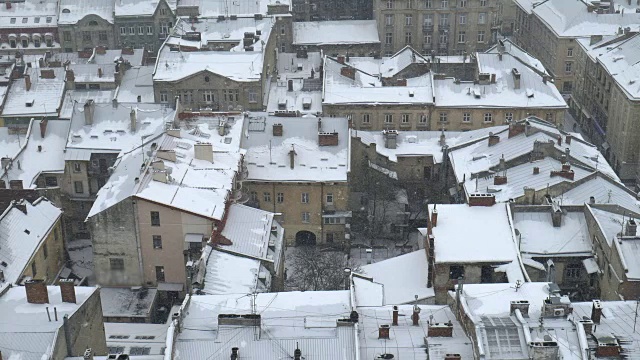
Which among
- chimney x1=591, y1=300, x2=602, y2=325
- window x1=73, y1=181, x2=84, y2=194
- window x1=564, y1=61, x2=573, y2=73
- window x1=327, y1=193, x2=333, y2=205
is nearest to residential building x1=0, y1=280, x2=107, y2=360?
window x1=73, y1=181, x2=84, y2=194

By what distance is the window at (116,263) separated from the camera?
81938mm

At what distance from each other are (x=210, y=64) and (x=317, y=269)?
36620mm

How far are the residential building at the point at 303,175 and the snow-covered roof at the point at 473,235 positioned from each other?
1695cm

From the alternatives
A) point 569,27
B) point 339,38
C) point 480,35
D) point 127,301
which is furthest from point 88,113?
point 569,27

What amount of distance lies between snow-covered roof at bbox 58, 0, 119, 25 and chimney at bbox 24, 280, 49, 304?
91257mm

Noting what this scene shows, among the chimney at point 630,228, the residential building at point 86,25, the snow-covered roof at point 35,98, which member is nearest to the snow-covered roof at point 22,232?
the snow-covered roof at point 35,98

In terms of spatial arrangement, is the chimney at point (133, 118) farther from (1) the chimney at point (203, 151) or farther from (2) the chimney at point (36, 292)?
(2) the chimney at point (36, 292)

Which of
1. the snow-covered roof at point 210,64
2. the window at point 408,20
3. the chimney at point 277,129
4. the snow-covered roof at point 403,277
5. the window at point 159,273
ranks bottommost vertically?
the window at point 159,273

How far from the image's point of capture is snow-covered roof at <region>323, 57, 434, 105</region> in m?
110

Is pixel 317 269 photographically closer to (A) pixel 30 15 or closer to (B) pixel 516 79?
(B) pixel 516 79

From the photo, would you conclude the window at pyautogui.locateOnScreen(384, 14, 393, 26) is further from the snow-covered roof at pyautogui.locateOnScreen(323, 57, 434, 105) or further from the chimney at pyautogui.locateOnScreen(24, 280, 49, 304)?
the chimney at pyautogui.locateOnScreen(24, 280, 49, 304)

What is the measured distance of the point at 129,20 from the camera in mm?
144875

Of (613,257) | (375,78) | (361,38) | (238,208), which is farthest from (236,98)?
(613,257)

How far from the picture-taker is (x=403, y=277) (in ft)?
257
